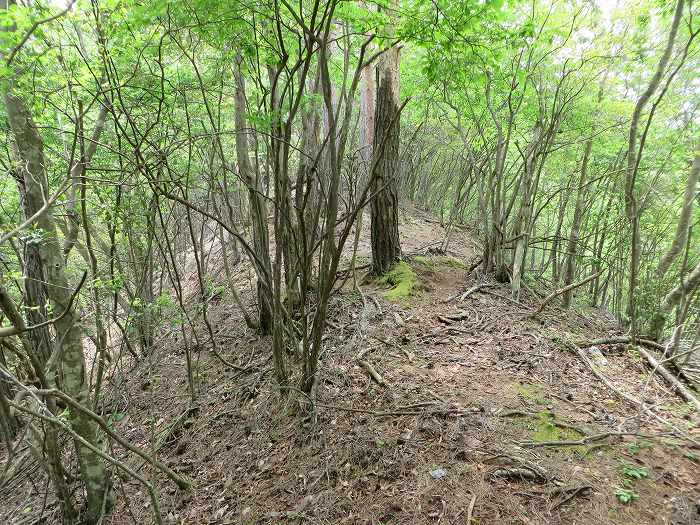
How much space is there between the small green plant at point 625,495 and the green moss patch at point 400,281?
324 cm

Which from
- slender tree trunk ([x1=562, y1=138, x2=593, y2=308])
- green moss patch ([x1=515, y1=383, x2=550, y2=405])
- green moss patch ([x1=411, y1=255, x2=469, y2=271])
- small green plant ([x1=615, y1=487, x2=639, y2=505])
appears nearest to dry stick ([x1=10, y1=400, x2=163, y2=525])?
small green plant ([x1=615, y1=487, x2=639, y2=505])

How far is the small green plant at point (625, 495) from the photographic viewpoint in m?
2.19

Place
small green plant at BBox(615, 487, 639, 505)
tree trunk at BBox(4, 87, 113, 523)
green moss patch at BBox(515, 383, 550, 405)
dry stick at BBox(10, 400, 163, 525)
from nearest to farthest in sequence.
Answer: dry stick at BBox(10, 400, 163, 525), small green plant at BBox(615, 487, 639, 505), tree trunk at BBox(4, 87, 113, 523), green moss patch at BBox(515, 383, 550, 405)

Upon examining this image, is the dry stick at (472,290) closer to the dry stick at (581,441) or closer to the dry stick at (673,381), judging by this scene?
the dry stick at (673,381)

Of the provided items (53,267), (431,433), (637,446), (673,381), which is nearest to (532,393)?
(637,446)

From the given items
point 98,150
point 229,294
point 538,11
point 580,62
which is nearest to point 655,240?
point 580,62

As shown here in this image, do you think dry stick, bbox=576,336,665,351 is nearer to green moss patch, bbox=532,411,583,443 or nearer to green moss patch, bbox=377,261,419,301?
green moss patch, bbox=532,411,583,443

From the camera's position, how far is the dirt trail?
235 cm

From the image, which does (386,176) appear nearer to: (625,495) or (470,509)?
(470,509)

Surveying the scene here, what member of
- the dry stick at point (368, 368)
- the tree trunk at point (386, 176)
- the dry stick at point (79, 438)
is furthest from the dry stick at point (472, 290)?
the dry stick at point (79, 438)

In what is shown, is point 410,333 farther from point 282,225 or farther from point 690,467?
point 690,467

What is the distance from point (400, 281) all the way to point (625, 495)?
3.68 metres

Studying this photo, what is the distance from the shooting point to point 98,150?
614 centimetres

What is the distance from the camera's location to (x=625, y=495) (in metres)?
2.21
